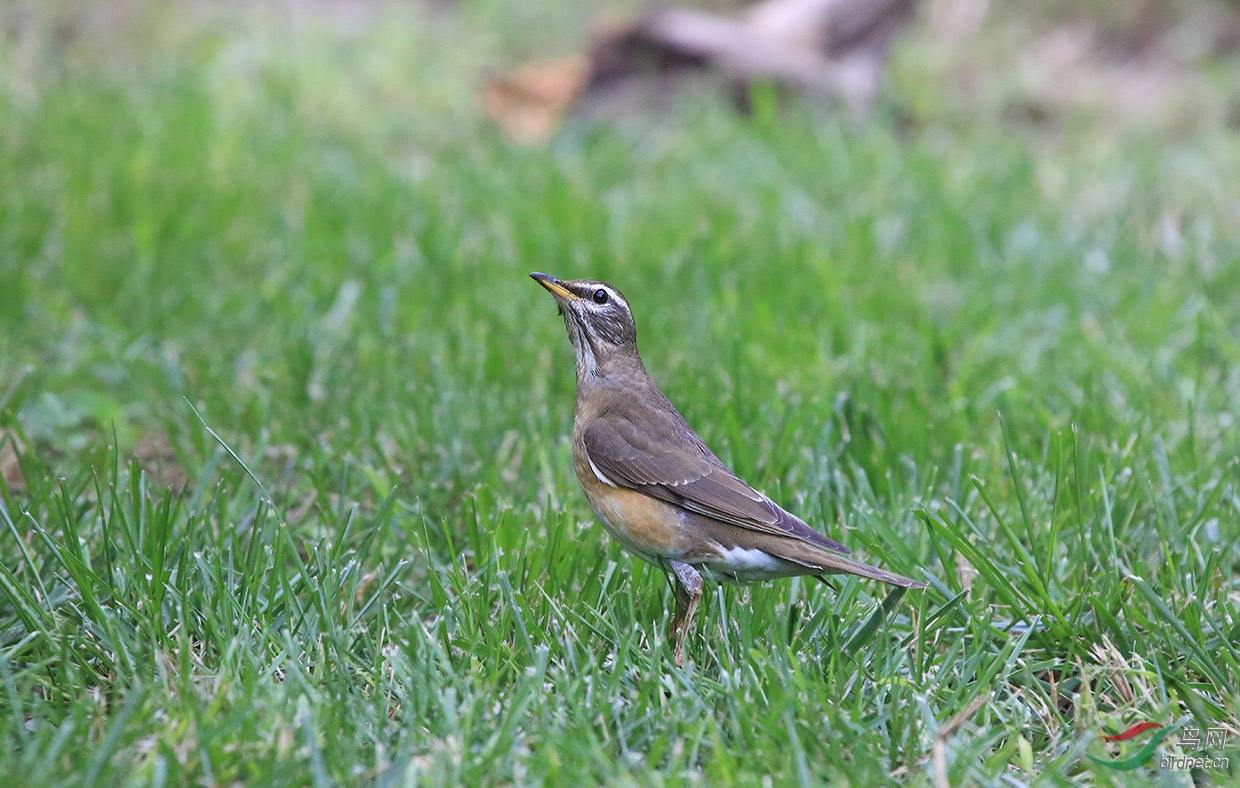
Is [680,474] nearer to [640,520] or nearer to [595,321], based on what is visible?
[640,520]

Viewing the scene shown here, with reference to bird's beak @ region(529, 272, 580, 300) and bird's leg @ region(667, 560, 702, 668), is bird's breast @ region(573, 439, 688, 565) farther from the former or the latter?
bird's beak @ region(529, 272, 580, 300)

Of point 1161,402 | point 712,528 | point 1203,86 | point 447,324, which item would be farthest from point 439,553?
point 1203,86

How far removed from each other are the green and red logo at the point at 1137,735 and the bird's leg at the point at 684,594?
3.76 ft

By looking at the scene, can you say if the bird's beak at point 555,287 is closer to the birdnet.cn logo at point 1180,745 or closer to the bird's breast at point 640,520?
the bird's breast at point 640,520

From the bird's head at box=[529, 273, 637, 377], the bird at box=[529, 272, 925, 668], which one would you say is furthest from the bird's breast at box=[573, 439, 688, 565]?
the bird's head at box=[529, 273, 637, 377]

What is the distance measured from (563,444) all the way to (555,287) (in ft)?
2.87

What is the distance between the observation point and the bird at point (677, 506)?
3.66 m

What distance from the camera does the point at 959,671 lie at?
3543 millimetres

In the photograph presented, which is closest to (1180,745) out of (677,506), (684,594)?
(684,594)

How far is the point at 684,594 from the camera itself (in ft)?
12.7

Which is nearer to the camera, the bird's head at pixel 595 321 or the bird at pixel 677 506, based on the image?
the bird at pixel 677 506

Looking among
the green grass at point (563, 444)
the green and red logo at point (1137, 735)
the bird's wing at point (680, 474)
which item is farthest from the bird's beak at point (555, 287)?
the green and red logo at point (1137, 735)

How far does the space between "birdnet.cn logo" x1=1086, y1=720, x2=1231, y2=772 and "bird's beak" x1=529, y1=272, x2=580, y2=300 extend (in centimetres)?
219

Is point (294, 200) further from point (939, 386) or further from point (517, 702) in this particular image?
point (517, 702)
